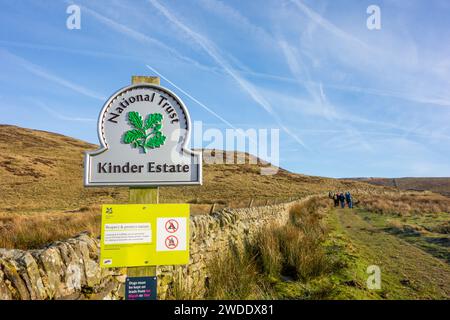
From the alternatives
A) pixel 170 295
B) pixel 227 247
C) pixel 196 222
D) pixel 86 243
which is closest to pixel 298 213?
Result: pixel 227 247

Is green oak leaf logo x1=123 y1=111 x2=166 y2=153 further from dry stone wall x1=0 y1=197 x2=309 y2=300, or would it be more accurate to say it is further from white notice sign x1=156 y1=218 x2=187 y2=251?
dry stone wall x1=0 y1=197 x2=309 y2=300

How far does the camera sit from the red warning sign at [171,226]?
3.48 m

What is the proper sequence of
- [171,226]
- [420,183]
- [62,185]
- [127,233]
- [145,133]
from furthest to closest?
[420,183], [62,185], [145,133], [171,226], [127,233]

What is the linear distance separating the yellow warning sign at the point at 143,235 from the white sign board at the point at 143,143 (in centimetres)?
31

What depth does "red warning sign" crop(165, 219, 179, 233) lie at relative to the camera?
348 cm

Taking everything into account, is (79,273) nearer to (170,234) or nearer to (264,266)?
(170,234)

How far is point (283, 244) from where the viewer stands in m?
8.27

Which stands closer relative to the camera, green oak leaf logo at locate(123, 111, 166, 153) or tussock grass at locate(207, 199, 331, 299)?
green oak leaf logo at locate(123, 111, 166, 153)

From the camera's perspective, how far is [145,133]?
360cm

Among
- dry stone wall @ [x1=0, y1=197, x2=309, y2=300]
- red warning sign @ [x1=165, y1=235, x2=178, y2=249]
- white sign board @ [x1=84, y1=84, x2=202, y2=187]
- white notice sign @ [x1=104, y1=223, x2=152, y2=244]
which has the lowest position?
dry stone wall @ [x1=0, y1=197, x2=309, y2=300]

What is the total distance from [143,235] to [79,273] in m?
1.10

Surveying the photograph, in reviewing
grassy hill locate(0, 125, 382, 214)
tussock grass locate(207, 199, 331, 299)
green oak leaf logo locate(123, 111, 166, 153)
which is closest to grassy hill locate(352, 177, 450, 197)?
grassy hill locate(0, 125, 382, 214)

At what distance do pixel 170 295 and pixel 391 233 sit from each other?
1279cm

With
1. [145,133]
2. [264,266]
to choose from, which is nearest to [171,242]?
[145,133]
